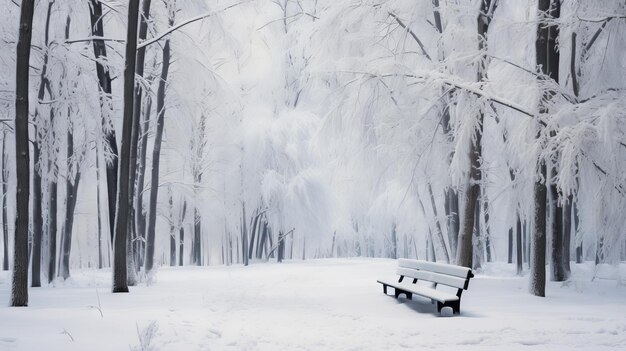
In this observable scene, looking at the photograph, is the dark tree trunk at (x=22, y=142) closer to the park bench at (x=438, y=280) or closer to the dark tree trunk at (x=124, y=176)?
the dark tree trunk at (x=124, y=176)

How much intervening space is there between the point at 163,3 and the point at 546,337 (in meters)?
13.4

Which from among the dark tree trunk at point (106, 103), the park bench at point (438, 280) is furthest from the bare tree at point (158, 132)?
the park bench at point (438, 280)

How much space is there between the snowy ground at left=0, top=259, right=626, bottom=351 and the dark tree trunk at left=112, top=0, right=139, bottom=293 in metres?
0.52

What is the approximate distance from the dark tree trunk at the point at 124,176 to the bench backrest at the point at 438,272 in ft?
18.9

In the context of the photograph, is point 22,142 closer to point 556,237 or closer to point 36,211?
point 36,211

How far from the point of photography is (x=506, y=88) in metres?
11.7

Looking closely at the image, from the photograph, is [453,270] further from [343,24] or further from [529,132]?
[343,24]

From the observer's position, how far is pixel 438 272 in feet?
33.8

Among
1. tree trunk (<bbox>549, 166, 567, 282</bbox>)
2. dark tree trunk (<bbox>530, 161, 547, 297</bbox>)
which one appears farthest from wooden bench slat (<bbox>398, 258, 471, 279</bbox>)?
tree trunk (<bbox>549, 166, 567, 282</bbox>)

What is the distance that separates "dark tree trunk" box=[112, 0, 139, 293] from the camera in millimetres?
11250

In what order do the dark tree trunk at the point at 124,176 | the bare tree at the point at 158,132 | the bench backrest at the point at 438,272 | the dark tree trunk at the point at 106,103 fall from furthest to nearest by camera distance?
the bare tree at the point at 158,132, the dark tree trunk at the point at 106,103, the dark tree trunk at the point at 124,176, the bench backrest at the point at 438,272

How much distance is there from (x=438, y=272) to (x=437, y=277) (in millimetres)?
311

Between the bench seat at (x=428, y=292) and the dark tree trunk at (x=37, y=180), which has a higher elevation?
the dark tree trunk at (x=37, y=180)

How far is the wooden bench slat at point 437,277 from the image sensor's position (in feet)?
29.8
